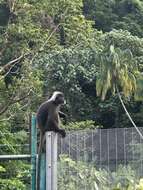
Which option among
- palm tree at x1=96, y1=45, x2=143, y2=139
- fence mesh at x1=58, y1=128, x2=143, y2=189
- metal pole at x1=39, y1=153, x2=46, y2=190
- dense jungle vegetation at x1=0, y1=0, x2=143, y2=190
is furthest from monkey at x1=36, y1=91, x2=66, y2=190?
palm tree at x1=96, y1=45, x2=143, y2=139

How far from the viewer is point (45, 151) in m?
6.05

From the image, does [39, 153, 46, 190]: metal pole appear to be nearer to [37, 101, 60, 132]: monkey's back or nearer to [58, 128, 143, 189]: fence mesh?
[37, 101, 60, 132]: monkey's back

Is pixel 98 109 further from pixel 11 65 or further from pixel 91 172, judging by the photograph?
pixel 91 172

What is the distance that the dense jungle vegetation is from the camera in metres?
20.7

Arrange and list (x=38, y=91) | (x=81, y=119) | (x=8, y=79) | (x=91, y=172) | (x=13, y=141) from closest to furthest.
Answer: (x=91, y=172) → (x=13, y=141) → (x=38, y=91) → (x=8, y=79) → (x=81, y=119)

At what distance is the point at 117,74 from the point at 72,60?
2.77m

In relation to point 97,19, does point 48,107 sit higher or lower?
lower

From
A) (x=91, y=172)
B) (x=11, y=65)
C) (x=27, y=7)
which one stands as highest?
(x=27, y=7)

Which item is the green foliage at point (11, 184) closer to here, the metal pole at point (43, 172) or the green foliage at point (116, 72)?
the metal pole at point (43, 172)

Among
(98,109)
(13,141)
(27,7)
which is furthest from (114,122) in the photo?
(13,141)

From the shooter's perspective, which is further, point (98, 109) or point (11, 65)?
point (98, 109)

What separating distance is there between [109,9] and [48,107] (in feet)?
86.4

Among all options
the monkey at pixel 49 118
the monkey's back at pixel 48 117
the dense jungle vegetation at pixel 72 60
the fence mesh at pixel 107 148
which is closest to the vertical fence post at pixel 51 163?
the monkey at pixel 49 118

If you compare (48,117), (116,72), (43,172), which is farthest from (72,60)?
(43,172)
